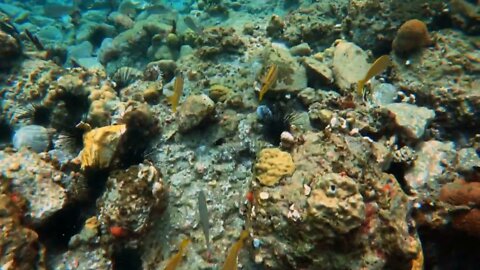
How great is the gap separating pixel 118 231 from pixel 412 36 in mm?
5928

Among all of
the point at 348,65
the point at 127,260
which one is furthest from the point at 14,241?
the point at 348,65

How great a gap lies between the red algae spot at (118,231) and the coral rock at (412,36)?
574 centimetres

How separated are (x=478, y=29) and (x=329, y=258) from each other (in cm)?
570

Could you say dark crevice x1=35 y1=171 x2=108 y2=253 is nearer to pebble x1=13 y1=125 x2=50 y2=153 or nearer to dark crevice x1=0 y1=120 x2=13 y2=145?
pebble x1=13 y1=125 x2=50 y2=153

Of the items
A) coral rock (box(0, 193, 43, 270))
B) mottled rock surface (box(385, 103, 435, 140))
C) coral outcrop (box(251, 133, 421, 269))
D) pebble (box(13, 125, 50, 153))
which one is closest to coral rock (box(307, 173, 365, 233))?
coral outcrop (box(251, 133, 421, 269))

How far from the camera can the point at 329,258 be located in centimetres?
323

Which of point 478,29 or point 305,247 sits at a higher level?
point 478,29

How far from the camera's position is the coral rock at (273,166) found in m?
3.86

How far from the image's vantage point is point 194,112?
5.09 m

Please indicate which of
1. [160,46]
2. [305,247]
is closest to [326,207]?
[305,247]

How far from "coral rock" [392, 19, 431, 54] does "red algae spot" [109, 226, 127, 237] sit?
574cm

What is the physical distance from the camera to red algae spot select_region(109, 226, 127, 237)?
13.1 ft

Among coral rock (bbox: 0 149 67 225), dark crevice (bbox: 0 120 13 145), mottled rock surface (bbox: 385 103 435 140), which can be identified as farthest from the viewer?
dark crevice (bbox: 0 120 13 145)

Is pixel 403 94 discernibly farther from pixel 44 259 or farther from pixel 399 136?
pixel 44 259
